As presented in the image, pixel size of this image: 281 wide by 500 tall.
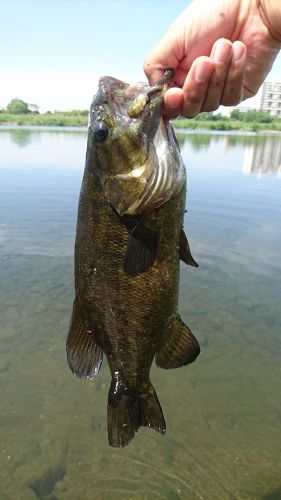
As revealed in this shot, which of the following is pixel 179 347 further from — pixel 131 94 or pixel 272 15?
pixel 272 15

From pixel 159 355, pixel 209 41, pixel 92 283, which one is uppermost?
pixel 209 41

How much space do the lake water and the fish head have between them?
→ 3.52 meters

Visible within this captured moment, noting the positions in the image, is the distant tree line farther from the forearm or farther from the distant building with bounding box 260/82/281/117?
the forearm

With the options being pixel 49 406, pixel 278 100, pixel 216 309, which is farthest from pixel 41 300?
pixel 278 100

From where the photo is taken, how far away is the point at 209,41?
271 cm

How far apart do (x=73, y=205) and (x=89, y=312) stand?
12.1 meters

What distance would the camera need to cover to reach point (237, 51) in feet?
7.47

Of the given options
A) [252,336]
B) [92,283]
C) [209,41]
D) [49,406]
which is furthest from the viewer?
[252,336]

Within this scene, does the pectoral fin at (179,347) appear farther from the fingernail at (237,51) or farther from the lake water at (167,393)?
the lake water at (167,393)

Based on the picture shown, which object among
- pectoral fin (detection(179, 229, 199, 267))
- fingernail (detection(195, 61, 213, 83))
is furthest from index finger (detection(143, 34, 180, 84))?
pectoral fin (detection(179, 229, 199, 267))

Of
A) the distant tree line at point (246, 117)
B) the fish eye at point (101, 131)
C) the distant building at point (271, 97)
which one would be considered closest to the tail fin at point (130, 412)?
the fish eye at point (101, 131)

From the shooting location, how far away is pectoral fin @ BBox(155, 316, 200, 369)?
2791 millimetres

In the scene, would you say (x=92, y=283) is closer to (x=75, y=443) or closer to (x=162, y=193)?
(x=162, y=193)

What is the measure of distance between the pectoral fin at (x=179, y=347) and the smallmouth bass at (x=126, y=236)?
7cm
